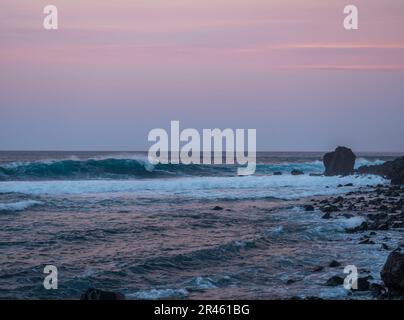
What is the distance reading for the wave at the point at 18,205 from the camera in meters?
26.0

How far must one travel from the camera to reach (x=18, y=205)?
27.1 meters

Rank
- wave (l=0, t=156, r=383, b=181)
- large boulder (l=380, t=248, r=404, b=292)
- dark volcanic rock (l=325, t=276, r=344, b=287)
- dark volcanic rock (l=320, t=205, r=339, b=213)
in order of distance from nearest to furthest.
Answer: large boulder (l=380, t=248, r=404, b=292), dark volcanic rock (l=325, t=276, r=344, b=287), dark volcanic rock (l=320, t=205, r=339, b=213), wave (l=0, t=156, r=383, b=181)

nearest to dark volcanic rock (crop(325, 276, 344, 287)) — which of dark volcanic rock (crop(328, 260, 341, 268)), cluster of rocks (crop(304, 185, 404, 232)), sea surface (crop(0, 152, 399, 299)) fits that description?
sea surface (crop(0, 152, 399, 299))

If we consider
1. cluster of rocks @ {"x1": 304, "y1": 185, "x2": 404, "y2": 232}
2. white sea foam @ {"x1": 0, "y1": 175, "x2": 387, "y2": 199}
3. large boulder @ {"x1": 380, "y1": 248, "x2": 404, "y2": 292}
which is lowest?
white sea foam @ {"x1": 0, "y1": 175, "x2": 387, "y2": 199}

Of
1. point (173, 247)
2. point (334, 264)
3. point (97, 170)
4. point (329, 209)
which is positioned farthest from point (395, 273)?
point (97, 170)

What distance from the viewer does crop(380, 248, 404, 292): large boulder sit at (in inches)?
436

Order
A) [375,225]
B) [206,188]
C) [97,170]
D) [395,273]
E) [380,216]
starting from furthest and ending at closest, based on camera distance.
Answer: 1. [97,170]
2. [206,188]
3. [380,216]
4. [375,225]
5. [395,273]

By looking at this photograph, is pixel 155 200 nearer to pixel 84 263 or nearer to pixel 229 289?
pixel 84 263

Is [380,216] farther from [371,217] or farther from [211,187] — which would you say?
[211,187]

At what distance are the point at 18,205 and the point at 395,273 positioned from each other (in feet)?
65.8

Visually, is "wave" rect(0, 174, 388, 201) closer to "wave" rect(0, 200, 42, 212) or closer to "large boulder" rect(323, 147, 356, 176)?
"large boulder" rect(323, 147, 356, 176)

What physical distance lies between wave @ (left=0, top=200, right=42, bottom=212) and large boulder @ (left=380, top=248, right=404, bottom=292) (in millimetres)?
18645
